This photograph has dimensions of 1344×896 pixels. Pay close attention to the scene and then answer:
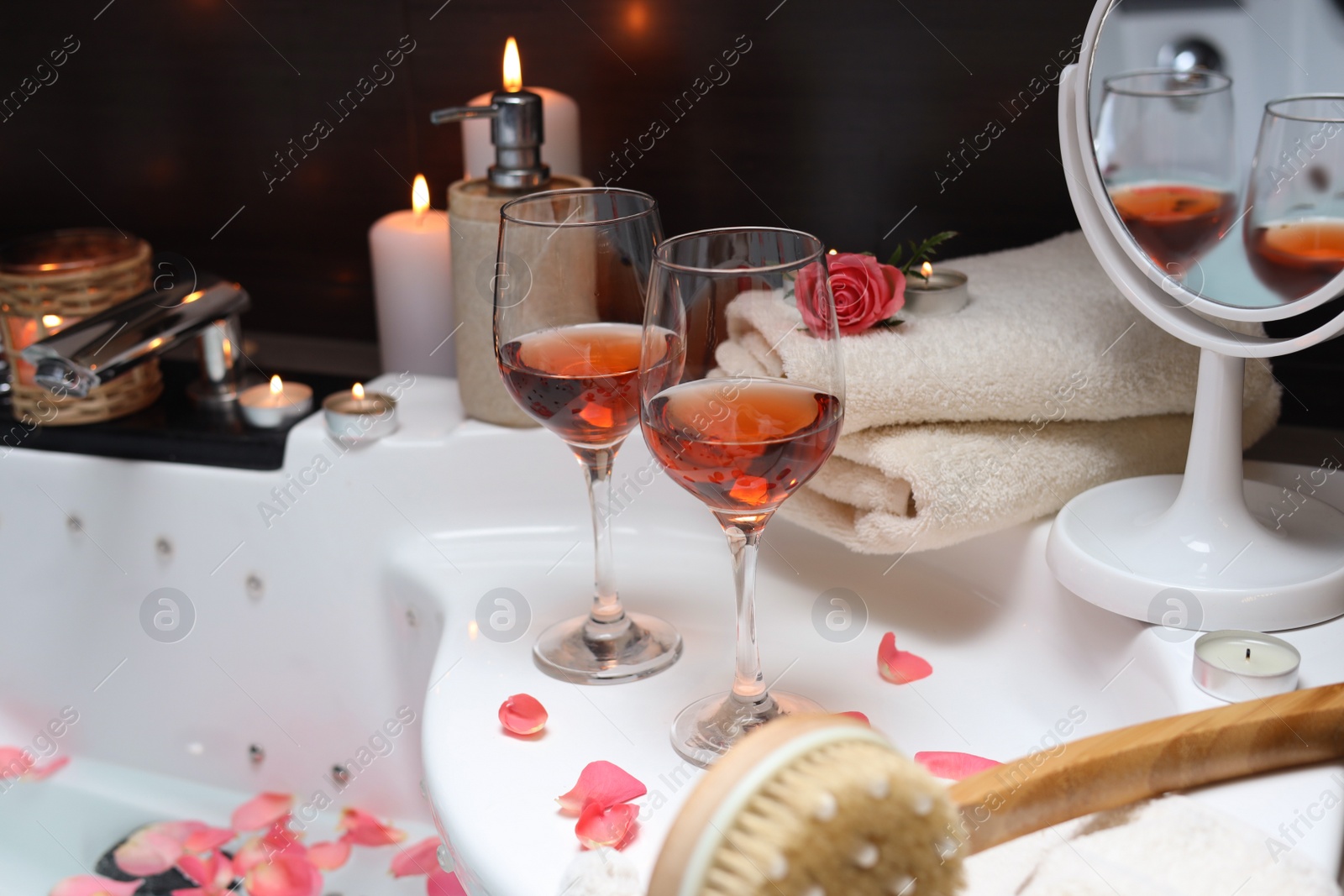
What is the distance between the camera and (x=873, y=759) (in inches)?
11.8

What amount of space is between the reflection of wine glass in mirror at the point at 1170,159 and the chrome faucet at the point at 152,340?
0.66 m

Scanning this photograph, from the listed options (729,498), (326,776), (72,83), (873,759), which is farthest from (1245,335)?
(72,83)

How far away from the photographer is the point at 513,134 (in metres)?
0.79

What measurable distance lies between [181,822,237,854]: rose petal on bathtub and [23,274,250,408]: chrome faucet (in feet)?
1.07

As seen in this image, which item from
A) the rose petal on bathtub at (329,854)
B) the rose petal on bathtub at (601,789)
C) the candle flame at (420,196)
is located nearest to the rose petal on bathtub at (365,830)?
the rose petal on bathtub at (329,854)

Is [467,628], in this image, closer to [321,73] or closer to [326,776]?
[326,776]

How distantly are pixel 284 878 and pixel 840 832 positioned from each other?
671mm

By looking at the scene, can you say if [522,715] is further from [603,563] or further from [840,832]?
[840,832]

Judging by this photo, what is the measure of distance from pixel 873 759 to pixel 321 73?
0.89m

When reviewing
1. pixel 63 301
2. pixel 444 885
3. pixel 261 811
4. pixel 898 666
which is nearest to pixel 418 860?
pixel 444 885

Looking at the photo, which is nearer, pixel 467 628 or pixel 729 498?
pixel 729 498

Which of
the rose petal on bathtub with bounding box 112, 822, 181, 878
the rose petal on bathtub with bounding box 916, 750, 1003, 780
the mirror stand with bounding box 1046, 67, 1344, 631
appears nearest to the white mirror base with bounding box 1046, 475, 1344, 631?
the mirror stand with bounding box 1046, 67, 1344, 631

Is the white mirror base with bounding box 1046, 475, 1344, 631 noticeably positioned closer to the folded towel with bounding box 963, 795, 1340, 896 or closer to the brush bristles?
the folded towel with bounding box 963, 795, 1340, 896

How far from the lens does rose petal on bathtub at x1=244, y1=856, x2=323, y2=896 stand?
83 cm
